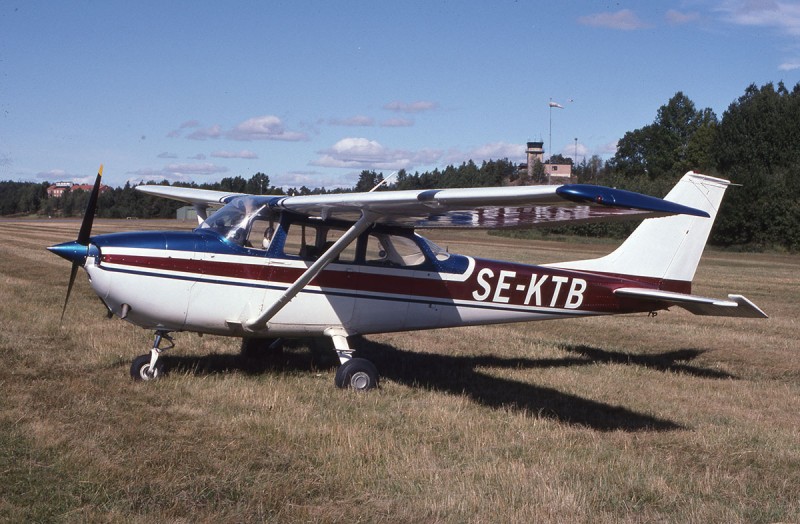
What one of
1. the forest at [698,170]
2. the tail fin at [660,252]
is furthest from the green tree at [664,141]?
the tail fin at [660,252]

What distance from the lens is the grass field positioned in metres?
5.14

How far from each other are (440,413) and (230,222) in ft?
10.5

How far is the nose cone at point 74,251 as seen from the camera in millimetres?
7980

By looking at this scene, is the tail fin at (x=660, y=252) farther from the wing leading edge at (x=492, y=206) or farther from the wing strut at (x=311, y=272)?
the wing strut at (x=311, y=272)

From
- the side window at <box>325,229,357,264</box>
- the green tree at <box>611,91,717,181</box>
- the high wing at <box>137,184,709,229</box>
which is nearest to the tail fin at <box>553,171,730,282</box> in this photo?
the high wing at <box>137,184,709,229</box>

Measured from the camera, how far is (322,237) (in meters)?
9.18

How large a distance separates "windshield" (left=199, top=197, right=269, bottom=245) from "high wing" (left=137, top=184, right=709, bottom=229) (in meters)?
0.13

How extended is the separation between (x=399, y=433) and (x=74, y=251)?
377 centimetres

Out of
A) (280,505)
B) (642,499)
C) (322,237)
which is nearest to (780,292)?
(322,237)

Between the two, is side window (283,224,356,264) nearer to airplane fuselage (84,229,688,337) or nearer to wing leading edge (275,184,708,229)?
airplane fuselage (84,229,688,337)

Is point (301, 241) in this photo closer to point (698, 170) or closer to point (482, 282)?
point (482, 282)

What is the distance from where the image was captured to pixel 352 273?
363 inches

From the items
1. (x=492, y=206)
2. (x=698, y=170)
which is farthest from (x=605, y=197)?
(x=698, y=170)

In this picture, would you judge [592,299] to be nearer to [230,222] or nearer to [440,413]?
[440,413]
